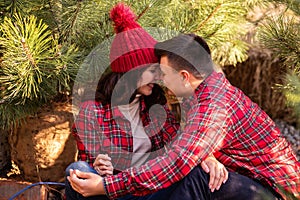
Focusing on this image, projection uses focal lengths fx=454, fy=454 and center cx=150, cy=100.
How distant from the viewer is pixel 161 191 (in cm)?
129

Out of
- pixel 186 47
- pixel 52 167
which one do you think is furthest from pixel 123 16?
pixel 52 167

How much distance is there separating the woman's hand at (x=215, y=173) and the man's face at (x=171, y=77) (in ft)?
0.80

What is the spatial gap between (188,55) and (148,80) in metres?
0.17

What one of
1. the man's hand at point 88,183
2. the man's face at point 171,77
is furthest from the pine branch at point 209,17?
the man's hand at point 88,183

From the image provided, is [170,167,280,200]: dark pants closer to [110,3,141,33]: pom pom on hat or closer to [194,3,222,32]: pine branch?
[110,3,141,33]: pom pom on hat

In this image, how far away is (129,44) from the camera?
1.38m

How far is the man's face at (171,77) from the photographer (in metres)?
1.33

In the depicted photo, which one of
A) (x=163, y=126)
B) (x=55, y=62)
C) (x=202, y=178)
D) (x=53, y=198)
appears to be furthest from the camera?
(x=53, y=198)

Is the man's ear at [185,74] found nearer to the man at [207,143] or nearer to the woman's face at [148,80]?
the man at [207,143]

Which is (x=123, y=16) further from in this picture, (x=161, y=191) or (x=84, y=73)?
(x=161, y=191)

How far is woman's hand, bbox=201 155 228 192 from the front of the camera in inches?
47.8

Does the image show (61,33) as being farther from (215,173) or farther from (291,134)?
(291,134)

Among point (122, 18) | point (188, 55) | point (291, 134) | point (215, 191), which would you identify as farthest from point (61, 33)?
point (291, 134)

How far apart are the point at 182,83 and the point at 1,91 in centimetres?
65
